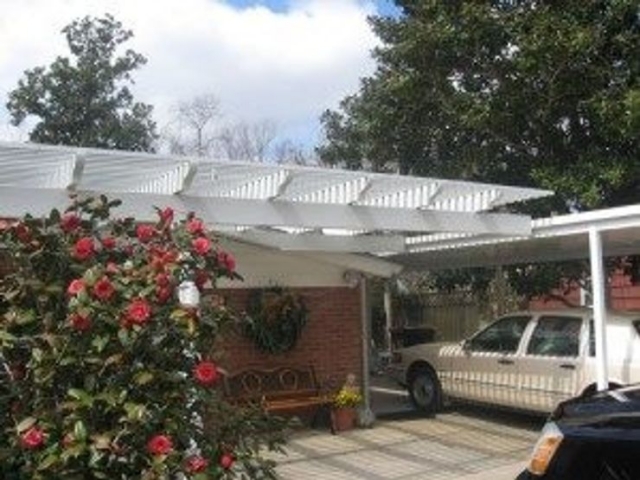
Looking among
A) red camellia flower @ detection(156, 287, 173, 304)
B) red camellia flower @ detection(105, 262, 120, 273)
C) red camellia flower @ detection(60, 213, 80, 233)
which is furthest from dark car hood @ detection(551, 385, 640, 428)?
red camellia flower @ detection(60, 213, 80, 233)

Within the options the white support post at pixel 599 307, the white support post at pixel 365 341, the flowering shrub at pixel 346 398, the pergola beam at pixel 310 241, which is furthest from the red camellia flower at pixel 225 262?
the white support post at pixel 365 341

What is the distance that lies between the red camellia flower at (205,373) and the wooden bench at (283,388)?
8479 mm

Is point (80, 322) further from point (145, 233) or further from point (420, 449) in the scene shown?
point (420, 449)

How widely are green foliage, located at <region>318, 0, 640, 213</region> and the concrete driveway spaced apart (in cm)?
355

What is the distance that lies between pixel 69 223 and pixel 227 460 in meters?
1.28

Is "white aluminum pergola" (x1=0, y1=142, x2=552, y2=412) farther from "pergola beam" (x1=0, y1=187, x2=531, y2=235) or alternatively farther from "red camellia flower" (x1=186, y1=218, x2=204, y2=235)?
"red camellia flower" (x1=186, y1=218, x2=204, y2=235)

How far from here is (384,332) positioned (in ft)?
80.2

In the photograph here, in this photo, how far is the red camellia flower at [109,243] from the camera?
467 centimetres

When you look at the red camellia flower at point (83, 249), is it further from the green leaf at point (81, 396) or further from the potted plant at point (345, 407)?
the potted plant at point (345, 407)

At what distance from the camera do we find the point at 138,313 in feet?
13.6

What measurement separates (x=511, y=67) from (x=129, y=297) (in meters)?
11.5

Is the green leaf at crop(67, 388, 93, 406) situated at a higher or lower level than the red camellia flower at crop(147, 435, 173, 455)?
higher

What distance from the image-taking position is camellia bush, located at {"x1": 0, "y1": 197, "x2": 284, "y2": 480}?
413 cm

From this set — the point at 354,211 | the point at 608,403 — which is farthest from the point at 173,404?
the point at 354,211
